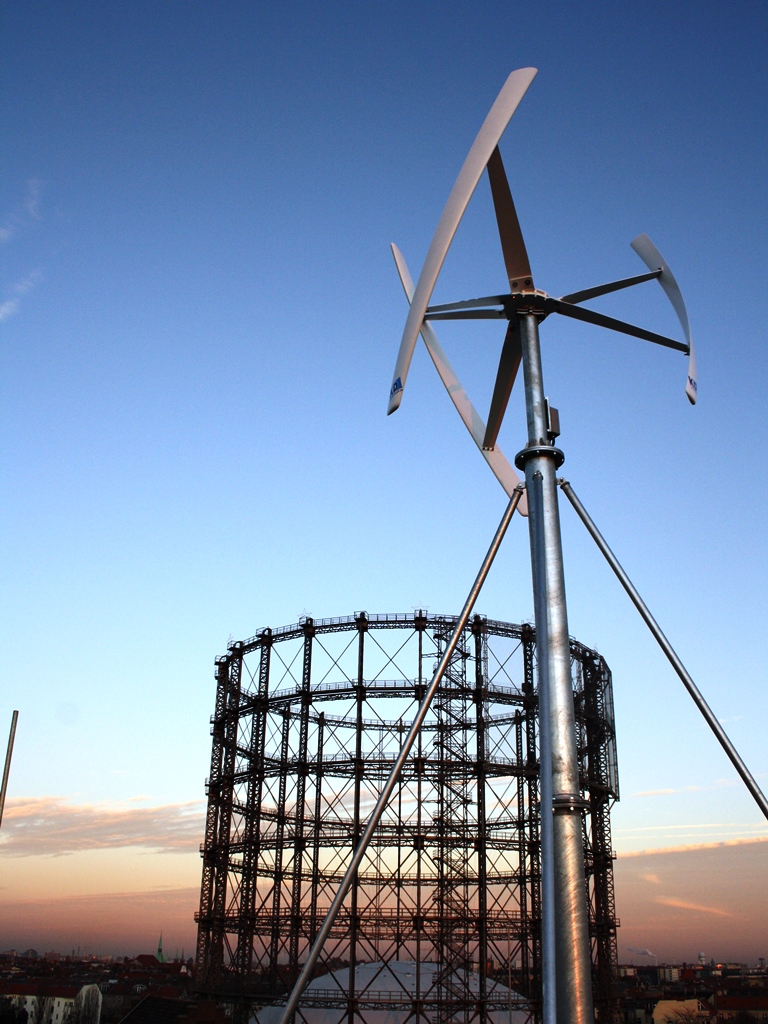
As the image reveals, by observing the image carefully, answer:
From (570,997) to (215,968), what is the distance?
1637 inches

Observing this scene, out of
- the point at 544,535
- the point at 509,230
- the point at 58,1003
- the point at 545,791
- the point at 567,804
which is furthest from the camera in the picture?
the point at 58,1003

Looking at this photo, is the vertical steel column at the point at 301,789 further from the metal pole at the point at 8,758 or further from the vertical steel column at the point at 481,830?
the metal pole at the point at 8,758

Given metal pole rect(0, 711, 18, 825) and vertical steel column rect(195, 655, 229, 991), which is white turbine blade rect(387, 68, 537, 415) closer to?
metal pole rect(0, 711, 18, 825)

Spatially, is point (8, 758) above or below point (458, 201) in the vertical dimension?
below

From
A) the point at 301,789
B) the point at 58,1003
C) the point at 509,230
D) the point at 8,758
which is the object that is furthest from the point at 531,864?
the point at 58,1003

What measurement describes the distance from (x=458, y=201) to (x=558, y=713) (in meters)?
4.91

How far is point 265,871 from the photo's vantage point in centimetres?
4347

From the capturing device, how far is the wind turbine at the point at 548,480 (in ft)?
23.2

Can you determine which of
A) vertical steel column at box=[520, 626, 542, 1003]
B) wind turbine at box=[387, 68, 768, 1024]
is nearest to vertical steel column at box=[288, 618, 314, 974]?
vertical steel column at box=[520, 626, 542, 1003]

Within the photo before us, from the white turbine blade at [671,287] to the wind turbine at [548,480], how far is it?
1cm

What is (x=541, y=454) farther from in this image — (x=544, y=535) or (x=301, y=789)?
(x=301, y=789)

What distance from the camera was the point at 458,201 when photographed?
867 cm

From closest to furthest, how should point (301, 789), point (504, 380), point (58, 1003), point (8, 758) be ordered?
point (504, 380) < point (8, 758) < point (301, 789) < point (58, 1003)

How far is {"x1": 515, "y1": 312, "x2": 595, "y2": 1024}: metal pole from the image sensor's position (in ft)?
22.8
